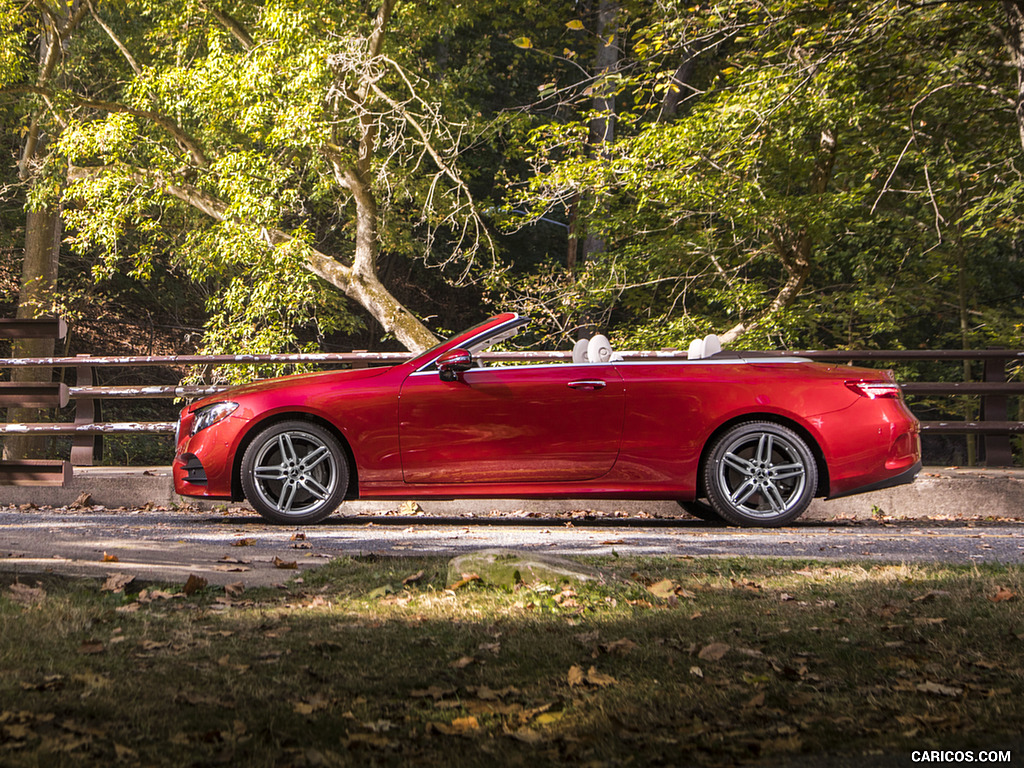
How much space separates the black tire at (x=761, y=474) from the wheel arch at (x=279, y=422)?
2.52 m

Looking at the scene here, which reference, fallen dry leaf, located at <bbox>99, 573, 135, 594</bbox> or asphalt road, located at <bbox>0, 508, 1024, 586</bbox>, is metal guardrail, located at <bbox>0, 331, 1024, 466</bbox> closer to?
asphalt road, located at <bbox>0, 508, 1024, 586</bbox>

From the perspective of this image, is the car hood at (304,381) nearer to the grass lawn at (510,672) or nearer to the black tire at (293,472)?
the black tire at (293,472)

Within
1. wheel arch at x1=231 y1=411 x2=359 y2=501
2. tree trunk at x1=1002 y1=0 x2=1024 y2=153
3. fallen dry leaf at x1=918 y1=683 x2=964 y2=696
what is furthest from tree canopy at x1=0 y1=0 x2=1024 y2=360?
fallen dry leaf at x1=918 y1=683 x2=964 y2=696

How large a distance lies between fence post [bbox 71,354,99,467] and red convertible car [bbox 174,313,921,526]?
3137mm

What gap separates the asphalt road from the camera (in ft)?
17.1

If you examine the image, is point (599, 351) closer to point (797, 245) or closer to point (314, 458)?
point (314, 458)

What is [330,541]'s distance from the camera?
6.39 meters

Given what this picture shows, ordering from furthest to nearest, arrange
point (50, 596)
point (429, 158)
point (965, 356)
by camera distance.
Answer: point (429, 158) < point (965, 356) < point (50, 596)

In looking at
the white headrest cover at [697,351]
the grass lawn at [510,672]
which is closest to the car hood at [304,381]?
the white headrest cover at [697,351]

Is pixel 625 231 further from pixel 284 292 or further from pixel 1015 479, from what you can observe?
pixel 1015 479

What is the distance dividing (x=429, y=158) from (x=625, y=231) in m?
4.66

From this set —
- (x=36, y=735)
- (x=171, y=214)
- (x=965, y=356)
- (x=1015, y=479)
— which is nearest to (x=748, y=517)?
(x=1015, y=479)

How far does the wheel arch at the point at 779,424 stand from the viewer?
7336mm

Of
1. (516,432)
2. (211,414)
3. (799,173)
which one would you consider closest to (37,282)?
(211,414)
